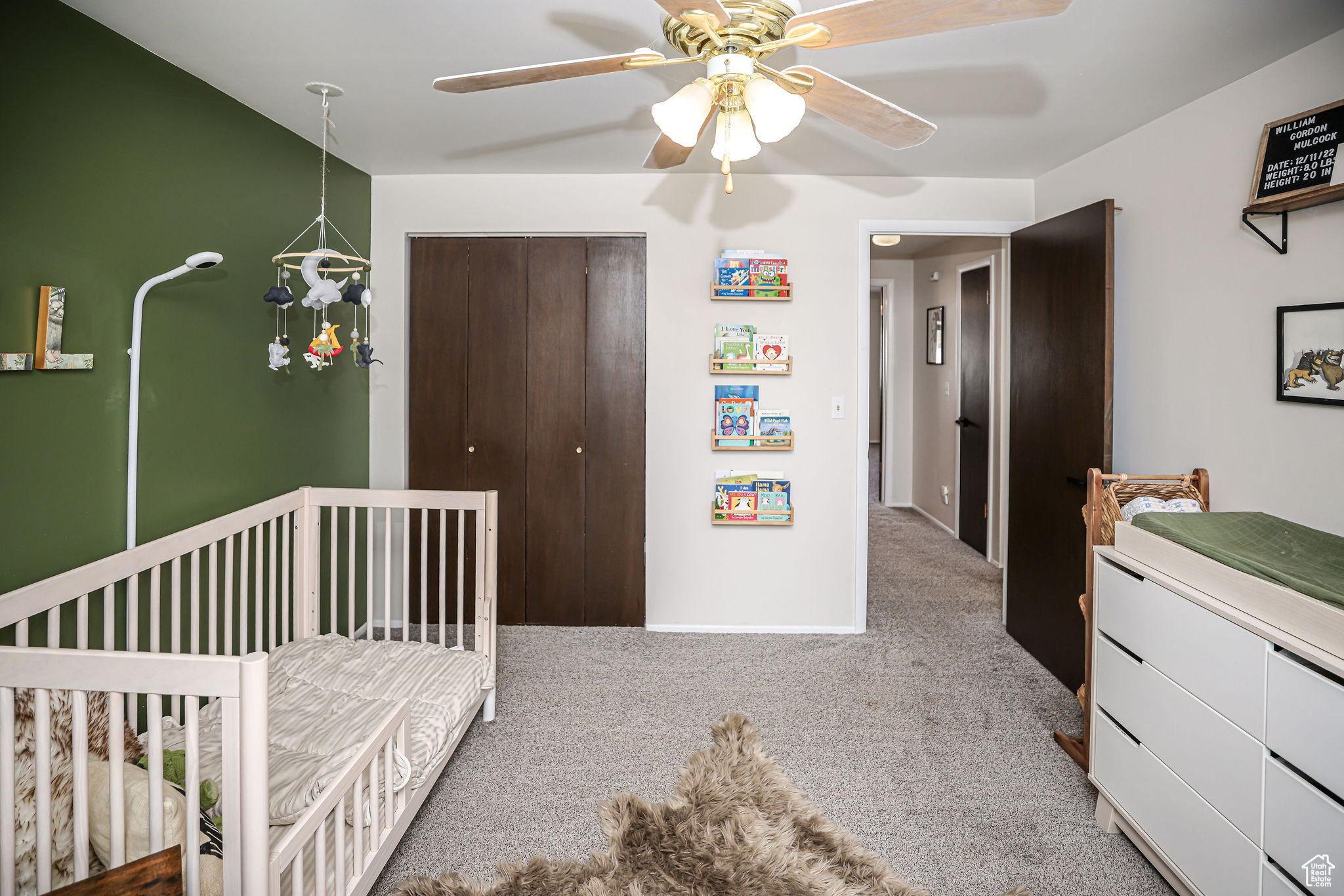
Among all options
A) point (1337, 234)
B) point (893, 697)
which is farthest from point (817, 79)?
point (893, 697)

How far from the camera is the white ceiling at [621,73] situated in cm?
193

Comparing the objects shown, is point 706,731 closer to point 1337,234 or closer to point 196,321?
point 196,321

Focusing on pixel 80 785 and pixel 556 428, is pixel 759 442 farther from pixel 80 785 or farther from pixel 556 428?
pixel 80 785

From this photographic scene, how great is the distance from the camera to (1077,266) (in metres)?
2.95

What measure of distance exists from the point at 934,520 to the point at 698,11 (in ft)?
19.3

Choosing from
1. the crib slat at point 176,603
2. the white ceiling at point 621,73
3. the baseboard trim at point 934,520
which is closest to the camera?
the white ceiling at point 621,73

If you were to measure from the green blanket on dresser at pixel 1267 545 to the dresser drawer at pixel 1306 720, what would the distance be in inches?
6.0

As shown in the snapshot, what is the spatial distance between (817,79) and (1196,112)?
5.82 feet

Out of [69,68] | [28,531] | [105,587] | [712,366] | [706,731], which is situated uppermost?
[69,68]

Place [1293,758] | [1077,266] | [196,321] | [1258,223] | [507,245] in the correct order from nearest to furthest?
[1293,758]
[1258,223]
[196,321]
[1077,266]
[507,245]

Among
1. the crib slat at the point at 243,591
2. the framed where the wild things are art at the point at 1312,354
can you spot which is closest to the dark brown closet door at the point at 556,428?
the crib slat at the point at 243,591

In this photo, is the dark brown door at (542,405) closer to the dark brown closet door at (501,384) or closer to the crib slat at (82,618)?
the dark brown closet door at (501,384)

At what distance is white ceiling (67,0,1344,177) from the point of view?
1.93 meters

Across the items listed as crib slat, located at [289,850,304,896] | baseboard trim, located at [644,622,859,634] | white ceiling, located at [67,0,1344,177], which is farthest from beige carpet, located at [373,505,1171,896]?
white ceiling, located at [67,0,1344,177]
